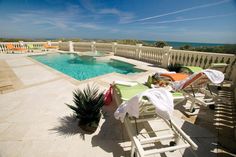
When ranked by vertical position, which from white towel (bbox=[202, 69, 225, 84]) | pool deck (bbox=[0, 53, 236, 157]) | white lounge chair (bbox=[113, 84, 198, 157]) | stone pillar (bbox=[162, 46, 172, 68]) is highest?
stone pillar (bbox=[162, 46, 172, 68])

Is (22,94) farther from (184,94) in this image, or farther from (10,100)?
(184,94)

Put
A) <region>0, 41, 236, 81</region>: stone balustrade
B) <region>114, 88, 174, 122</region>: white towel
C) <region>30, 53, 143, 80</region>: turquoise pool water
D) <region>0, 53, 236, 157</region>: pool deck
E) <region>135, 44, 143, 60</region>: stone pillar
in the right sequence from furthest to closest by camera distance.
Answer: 1. <region>135, 44, 143, 60</region>: stone pillar
2. <region>30, 53, 143, 80</region>: turquoise pool water
3. <region>0, 41, 236, 81</region>: stone balustrade
4. <region>0, 53, 236, 157</region>: pool deck
5. <region>114, 88, 174, 122</region>: white towel

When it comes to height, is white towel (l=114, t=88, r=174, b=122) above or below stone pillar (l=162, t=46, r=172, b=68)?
below

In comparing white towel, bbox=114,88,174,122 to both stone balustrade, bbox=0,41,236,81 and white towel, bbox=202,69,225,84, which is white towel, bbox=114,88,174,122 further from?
stone balustrade, bbox=0,41,236,81

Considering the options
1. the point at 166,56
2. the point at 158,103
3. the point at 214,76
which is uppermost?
the point at 166,56

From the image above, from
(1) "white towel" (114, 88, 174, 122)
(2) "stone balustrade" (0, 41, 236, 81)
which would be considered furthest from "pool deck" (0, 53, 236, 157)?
(2) "stone balustrade" (0, 41, 236, 81)

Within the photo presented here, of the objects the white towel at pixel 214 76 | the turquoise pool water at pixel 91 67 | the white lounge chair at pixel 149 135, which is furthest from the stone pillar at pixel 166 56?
the white lounge chair at pixel 149 135

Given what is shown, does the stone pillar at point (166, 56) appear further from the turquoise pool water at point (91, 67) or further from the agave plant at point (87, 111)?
the agave plant at point (87, 111)

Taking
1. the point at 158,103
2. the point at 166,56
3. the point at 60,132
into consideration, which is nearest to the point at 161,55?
the point at 166,56

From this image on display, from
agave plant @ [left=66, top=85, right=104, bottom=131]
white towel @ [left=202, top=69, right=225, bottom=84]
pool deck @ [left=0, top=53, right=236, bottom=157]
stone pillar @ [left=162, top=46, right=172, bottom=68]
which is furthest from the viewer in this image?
stone pillar @ [left=162, top=46, right=172, bottom=68]

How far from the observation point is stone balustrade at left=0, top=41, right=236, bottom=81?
5.87m

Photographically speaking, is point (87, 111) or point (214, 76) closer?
point (87, 111)

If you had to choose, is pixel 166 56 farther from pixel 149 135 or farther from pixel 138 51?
pixel 149 135

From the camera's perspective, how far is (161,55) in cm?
890
